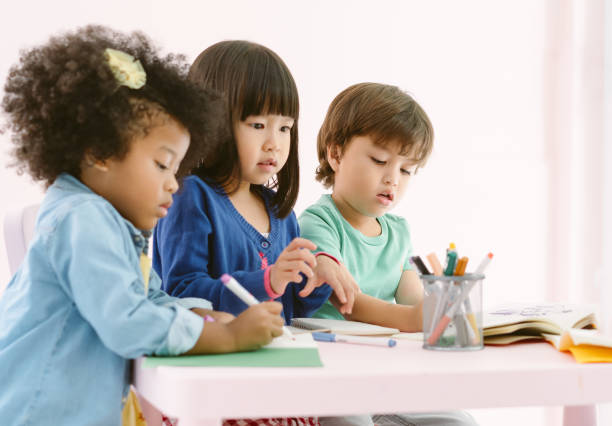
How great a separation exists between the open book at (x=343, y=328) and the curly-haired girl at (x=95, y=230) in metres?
0.18

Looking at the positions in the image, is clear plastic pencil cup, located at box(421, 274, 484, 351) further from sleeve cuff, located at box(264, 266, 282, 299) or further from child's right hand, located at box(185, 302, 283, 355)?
sleeve cuff, located at box(264, 266, 282, 299)

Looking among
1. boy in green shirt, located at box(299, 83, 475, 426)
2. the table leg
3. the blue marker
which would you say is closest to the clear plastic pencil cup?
the blue marker

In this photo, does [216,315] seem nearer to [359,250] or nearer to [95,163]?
[95,163]

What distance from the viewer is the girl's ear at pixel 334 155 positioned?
1569 millimetres

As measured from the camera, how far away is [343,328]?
107 cm

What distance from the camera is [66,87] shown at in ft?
2.90

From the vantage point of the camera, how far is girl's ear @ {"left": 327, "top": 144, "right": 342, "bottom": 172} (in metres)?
1.57

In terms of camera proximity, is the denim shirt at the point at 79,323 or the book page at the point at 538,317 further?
the book page at the point at 538,317

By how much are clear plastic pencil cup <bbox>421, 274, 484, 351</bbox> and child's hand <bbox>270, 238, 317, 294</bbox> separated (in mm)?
200

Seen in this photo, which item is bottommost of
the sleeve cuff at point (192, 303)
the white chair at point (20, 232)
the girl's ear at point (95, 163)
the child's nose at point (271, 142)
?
the sleeve cuff at point (192, 303)

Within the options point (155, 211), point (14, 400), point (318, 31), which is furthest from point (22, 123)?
point (318, 31)

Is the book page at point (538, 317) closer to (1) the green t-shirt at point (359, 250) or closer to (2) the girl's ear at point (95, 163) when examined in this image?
(1) the green t-shirt at point (359, 250)

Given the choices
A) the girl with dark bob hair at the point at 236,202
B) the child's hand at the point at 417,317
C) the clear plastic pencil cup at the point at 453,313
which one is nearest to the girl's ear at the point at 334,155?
the girl with dark bob hair at the point at 236,202

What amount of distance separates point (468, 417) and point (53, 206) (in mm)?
864
